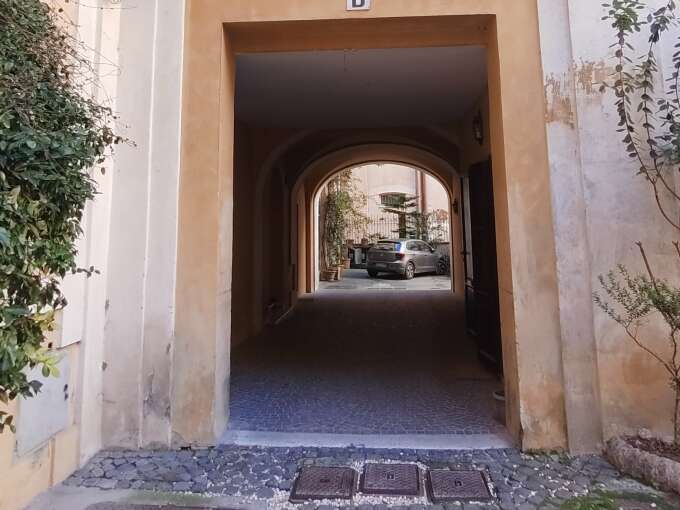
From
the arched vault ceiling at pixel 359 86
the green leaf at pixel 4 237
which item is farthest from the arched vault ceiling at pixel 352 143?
the green leaf at pixel 4 237

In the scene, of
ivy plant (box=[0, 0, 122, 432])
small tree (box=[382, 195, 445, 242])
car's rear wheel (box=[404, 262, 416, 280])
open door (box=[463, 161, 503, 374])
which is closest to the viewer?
ivy plant (box=[0, 0, 122, 432])

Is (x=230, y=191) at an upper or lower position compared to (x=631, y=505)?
upper

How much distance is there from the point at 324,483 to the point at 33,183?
211cm

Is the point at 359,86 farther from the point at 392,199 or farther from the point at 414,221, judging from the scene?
the point at 392,199

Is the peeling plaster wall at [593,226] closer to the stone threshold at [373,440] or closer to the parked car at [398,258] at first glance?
the stone threshold at [373,440]

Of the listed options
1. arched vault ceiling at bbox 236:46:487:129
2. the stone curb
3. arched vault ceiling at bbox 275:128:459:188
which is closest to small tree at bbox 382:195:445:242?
arched vault ceiling at bbox 275:128:459:188

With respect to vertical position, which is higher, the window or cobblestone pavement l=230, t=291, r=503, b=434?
the window

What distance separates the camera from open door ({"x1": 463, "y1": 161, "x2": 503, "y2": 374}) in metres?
4.16

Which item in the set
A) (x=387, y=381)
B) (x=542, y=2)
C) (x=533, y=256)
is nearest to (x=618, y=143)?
(x=533, y=256)

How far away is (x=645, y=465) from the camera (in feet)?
7.45

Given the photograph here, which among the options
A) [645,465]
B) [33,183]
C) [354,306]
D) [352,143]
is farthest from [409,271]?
[33,183]

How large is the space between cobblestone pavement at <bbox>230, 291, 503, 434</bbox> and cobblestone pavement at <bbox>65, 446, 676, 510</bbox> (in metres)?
0.34

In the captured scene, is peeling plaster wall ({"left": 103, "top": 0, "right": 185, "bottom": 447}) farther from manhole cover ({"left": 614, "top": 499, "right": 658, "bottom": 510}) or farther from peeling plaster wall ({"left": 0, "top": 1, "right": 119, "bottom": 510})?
manhole cover ({"left": 614, "top": 499, "right": 658, "bottom": 510})

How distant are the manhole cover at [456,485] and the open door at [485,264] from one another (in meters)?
1.84
